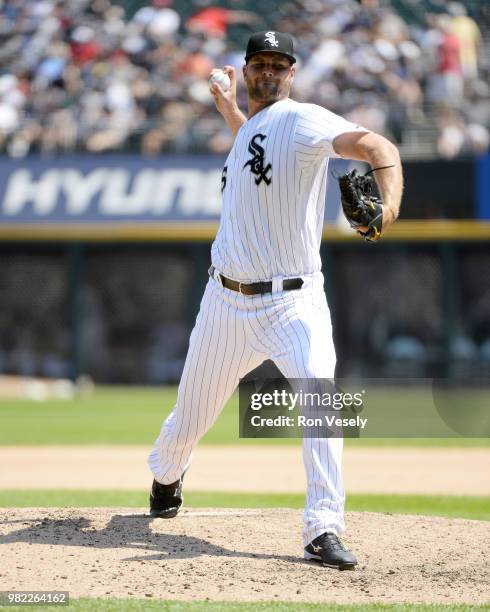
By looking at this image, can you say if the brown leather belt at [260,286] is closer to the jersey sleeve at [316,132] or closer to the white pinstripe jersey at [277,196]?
the white pinstripe jersey at [277,196]

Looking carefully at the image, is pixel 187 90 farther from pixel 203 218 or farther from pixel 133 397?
pixel 133 397

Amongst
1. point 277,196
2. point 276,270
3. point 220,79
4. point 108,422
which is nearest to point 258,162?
point 277,196

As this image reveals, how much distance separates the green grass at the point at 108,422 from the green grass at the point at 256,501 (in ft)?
11.0

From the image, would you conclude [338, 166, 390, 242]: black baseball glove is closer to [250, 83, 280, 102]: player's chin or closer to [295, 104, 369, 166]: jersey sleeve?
[295, 104, 369, 166]: jersey sleeve

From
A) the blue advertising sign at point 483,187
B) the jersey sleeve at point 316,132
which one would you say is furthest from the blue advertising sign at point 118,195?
the jersey sleeve at point 316,132

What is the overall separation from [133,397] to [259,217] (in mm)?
11075

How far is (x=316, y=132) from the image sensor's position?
429 centimetres

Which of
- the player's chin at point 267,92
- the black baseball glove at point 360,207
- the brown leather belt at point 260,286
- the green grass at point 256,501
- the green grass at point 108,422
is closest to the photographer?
the black baseball glove at point 360,207

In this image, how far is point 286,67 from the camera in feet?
15.0

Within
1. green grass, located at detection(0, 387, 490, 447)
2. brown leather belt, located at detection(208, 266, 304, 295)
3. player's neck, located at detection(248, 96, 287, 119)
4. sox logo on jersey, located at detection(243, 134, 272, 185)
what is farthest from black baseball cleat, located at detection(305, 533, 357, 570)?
green grass, located at detection(0, 387, 490, 447)

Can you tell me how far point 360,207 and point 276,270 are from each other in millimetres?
658

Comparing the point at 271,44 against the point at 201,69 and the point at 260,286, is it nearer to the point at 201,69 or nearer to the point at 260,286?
the point at 260,286

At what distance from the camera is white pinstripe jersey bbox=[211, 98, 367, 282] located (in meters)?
4.39

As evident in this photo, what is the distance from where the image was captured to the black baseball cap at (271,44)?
446 cm
